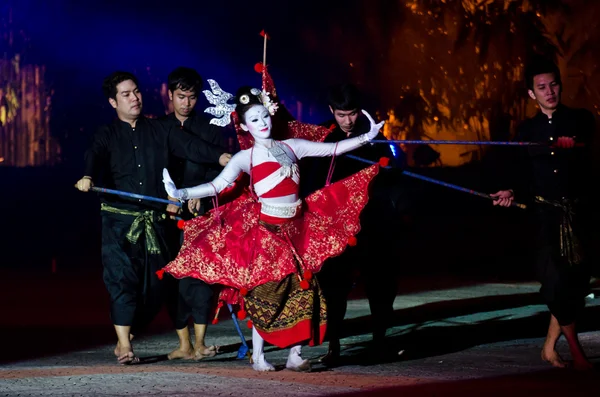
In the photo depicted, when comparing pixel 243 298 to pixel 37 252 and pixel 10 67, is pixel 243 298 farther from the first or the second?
pixel 10 67

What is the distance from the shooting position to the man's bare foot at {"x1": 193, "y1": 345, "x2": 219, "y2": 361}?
7.64 m

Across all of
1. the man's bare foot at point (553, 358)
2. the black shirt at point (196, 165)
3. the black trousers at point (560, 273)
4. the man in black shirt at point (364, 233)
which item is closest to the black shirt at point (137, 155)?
the black shirt at point (196, 165)

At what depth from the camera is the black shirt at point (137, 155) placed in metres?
7.57

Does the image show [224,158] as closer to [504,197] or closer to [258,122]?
[258,122]

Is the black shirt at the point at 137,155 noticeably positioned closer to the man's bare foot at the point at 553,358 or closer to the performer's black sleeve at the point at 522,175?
the performer's black sleeve at the point at 522,175

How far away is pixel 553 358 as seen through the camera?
6.86 meters

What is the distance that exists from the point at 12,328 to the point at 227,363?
9.50ft

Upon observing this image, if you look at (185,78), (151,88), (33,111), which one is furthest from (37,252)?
(185,78)

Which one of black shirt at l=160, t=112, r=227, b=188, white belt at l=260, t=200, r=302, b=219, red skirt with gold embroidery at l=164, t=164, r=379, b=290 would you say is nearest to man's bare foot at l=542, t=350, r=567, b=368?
red skirt with gold embroidery at l=164, t=164, r=379, b=290

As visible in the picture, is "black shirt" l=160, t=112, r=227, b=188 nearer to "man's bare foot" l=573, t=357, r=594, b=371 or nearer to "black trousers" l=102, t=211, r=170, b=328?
"black trousers" l=102, t=211, r=170, b=328

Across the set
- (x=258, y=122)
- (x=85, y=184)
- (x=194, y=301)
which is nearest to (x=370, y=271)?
(x=194, y=301)

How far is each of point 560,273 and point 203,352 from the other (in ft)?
8.16

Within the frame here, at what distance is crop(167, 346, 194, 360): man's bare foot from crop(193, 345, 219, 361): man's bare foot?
32mm

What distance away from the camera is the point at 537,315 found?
9.72 metres
